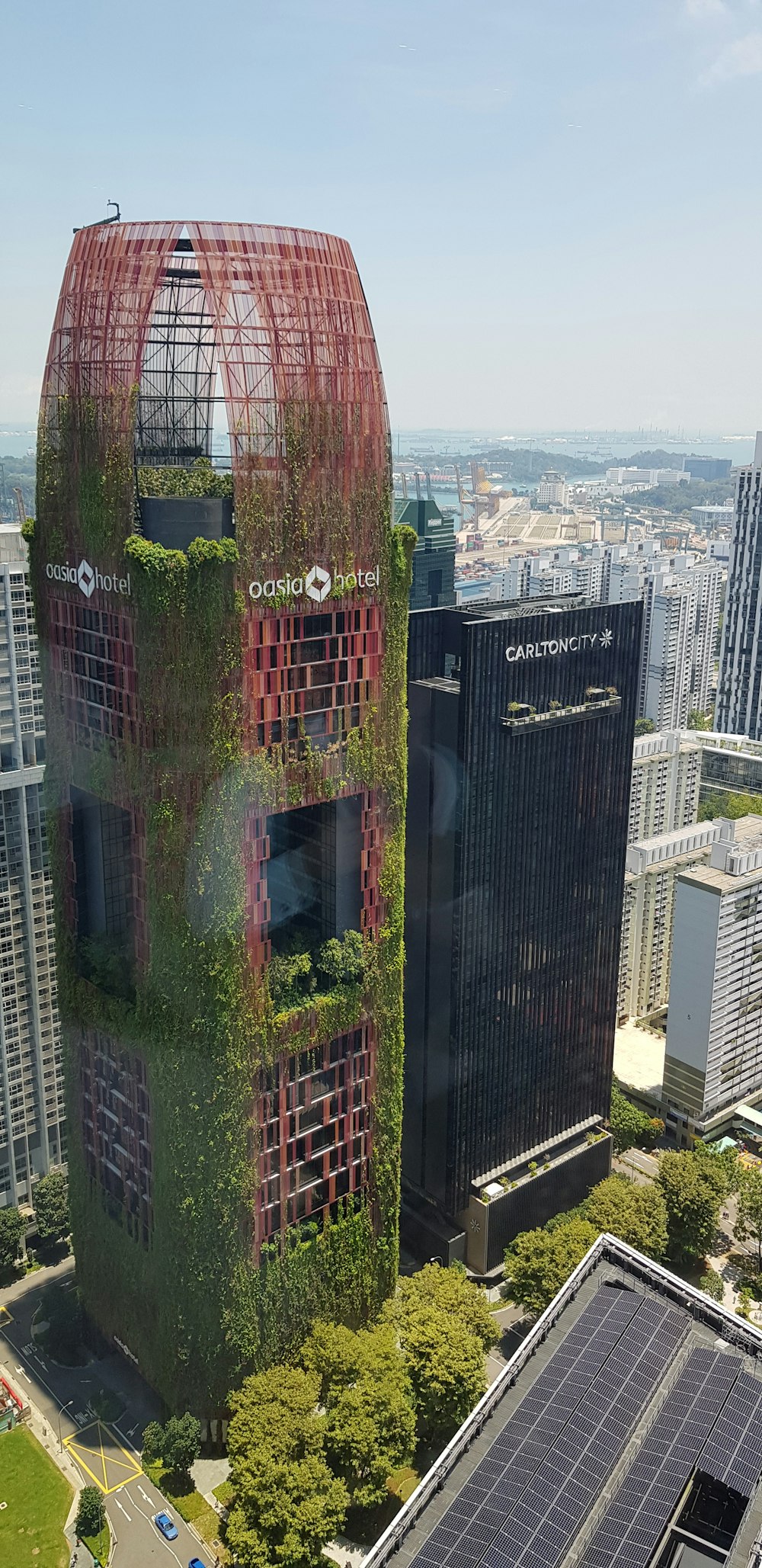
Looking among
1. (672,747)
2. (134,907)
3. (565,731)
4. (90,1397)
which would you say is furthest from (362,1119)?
(672,747)

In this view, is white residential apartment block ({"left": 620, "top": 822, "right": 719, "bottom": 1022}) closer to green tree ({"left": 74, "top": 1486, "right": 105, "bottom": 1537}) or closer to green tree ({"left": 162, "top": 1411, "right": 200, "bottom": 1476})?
green tree ({"left": 162, "top": 1411, "right": 200, "bottom": 1476})

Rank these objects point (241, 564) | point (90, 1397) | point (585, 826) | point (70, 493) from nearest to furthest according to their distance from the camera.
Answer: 1. point (241, 564)
2. point (70, 493)
3. point (90, 1397)
4. point (585, 826)

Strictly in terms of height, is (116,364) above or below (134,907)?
above

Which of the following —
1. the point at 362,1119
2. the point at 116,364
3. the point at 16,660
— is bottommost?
the point at 362,1119

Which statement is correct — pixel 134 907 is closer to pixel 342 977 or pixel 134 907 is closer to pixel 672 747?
pixel 342 977

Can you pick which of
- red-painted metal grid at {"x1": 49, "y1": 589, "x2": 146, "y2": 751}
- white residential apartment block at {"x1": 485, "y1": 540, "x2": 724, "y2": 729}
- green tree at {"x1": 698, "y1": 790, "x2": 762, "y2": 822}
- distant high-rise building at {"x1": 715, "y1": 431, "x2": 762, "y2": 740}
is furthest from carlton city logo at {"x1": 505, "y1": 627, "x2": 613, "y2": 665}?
distant high-rise building at {"x1": 715, "y1": 431, "x2": 762, "y2": 740}
